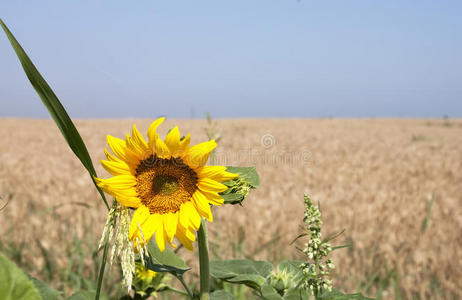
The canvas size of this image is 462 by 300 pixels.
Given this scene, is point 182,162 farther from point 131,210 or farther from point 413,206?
point 413,206

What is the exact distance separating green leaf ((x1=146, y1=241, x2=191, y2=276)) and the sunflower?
0.05 meters

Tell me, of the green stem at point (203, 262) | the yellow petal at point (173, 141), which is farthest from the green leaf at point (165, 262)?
the yellow petal at point (173, 141)

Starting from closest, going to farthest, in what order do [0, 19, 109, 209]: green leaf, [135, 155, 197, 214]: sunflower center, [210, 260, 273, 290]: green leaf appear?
[0, 19, 109, 209]: green leaf
[135, 155, 197, 214]: sunflower center
[210, 260, 273, 290]: green leaf

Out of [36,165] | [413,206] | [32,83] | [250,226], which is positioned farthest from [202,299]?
[36,165]

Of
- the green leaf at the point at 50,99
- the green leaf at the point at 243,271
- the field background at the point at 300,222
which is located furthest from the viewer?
the field background at the point at 300,222

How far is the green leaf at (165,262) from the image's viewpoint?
2.87 ft

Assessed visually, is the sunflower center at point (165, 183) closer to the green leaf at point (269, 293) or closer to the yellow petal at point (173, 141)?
the yellow petal at point (173, 141)

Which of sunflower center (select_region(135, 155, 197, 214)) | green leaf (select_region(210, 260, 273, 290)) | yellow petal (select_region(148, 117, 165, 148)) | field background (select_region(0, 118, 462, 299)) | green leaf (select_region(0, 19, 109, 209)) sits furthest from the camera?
field background (select_region(0, 118, 462, 299))

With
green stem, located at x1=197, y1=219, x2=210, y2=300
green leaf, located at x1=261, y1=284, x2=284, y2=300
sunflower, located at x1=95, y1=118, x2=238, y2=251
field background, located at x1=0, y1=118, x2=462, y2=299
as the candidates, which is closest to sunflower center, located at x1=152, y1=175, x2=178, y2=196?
sunflower, located at x1=95, y1=118, x2=238, y2=251

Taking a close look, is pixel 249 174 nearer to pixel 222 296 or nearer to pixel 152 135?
pixel 152 135

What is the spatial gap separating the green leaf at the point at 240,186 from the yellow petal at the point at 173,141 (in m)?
0.14

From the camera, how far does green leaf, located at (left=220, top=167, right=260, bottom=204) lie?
0.83 m

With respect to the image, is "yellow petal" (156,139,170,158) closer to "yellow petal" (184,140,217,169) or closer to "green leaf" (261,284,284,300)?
"yellow petal" (184,140,217,169)

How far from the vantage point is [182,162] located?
36.8 inches
